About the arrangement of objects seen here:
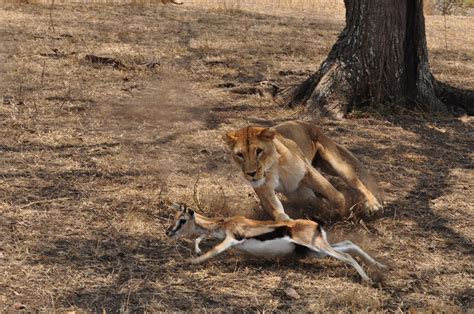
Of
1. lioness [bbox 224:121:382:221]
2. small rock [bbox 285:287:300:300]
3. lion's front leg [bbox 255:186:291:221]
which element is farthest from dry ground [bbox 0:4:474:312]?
lion's front leg [bbox 255:186:291:221]

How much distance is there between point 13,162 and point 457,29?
10306 millimetres

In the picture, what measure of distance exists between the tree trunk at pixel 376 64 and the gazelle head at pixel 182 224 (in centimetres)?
370

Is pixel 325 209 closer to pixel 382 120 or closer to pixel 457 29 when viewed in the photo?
pixel 382 120

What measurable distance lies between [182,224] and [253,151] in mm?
690

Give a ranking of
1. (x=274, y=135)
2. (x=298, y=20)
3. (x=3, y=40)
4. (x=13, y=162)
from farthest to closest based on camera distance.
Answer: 1. (x=298, y=20)
2. (x=3, y=40)
3. (x=13, y=162)
4. (x=274, y=135)

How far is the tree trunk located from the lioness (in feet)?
7.34

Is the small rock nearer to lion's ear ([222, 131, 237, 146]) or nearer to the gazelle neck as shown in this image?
the gazelle neck

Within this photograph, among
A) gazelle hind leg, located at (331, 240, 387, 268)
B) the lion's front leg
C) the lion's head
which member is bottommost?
gazelle hind leg, located at (331, 240, 387, 268)

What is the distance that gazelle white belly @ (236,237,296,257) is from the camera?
4.86m

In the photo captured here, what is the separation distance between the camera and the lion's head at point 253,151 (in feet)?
17.4

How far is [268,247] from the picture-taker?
4.88 m

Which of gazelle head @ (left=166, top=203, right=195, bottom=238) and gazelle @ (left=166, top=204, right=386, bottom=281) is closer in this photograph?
gazelle @ (left=166, top=204, right=386, bottom=281)

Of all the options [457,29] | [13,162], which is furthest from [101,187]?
[457,29]

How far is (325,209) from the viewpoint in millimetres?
5871
